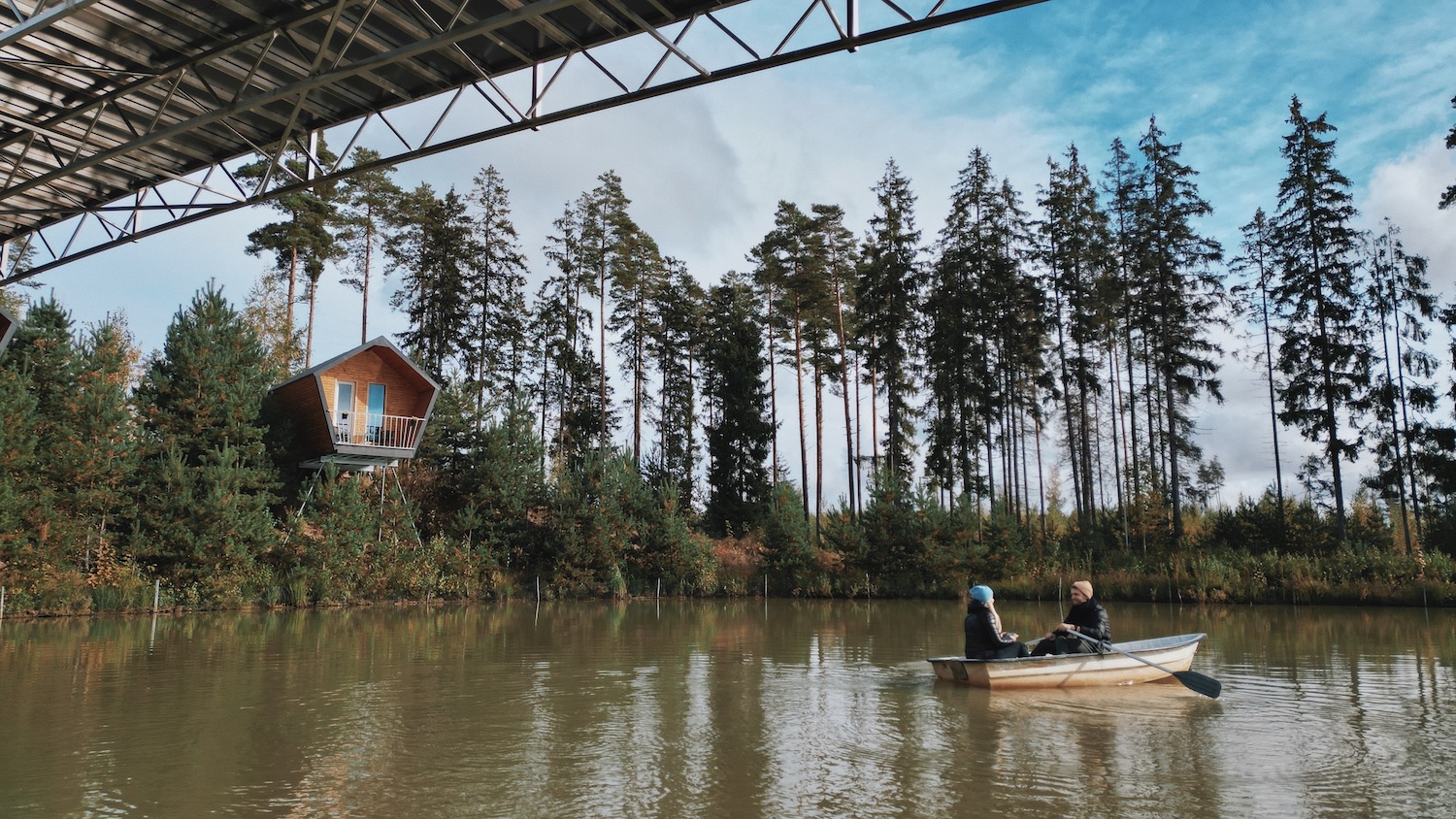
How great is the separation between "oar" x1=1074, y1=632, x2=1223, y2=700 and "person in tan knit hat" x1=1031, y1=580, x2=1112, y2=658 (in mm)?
128

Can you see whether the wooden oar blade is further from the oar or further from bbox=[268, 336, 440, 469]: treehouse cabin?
bbox=[268, 336, 440, 469]: treehouse cabin

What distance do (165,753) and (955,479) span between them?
35.2 m

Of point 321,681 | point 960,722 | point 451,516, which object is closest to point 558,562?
point 451,516

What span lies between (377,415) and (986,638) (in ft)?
76.9

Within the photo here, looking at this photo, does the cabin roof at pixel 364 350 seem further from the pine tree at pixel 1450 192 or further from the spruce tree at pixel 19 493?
the pine tree at pixel 1450 192

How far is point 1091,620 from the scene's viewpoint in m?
12.4

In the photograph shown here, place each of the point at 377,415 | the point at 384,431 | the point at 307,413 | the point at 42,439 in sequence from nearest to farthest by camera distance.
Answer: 1. the point at 42,439
2. the point at 307,413
3. the point at 384,431
4. the point at 377,415

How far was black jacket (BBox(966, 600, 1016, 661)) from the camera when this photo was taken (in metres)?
12.0

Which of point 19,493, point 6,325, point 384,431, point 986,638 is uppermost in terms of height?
point 6,325

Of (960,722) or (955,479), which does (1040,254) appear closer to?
(955,479)

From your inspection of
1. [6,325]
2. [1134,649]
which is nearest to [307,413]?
[6,325]

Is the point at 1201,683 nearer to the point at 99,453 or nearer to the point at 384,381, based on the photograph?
the point at 99,453

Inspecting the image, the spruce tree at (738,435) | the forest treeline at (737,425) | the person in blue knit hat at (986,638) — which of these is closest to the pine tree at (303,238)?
the forest treeline at (737,425)

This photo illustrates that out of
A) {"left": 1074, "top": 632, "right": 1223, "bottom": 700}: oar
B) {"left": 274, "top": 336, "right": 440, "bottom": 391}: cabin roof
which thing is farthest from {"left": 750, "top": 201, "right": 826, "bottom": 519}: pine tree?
{"left": 1074, "top": 632, "right": 1223, "bottom": 700}: oar
